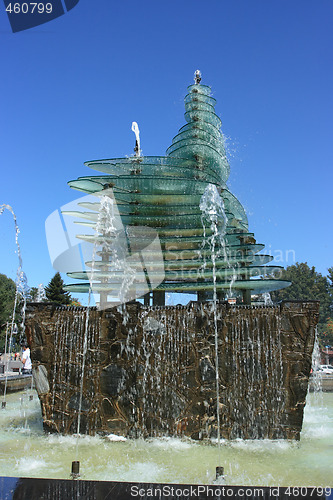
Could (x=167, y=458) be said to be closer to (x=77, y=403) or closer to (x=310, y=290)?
(x=77, y=403)

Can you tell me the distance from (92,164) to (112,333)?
733cm

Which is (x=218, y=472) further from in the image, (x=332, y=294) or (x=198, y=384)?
(x=332, y=294)

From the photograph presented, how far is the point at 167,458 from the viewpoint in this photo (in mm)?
6594

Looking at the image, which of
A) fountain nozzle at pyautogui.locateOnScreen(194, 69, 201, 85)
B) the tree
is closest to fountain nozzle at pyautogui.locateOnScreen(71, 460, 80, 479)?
fountain nozzle at pyautogui.locateOnScreen(194, 69, 201, 85)

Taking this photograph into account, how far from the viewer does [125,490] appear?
4039mm

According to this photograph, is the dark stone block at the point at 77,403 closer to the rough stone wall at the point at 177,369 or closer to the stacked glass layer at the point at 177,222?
the rough stone wall at the point at 177,369

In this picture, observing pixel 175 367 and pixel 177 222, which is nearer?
pixel 175 367

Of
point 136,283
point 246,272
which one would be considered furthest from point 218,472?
point 136,283

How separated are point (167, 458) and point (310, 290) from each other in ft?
203

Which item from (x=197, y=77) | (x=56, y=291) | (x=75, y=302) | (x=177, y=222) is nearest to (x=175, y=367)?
(x=177, y=222)

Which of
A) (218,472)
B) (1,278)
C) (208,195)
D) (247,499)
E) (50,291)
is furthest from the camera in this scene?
(1,278)

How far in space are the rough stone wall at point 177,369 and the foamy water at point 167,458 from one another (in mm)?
333

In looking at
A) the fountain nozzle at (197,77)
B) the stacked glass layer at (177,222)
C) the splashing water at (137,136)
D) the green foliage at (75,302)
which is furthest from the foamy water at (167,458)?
the green foliage at (75,302)

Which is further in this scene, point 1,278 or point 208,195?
point 1,278
